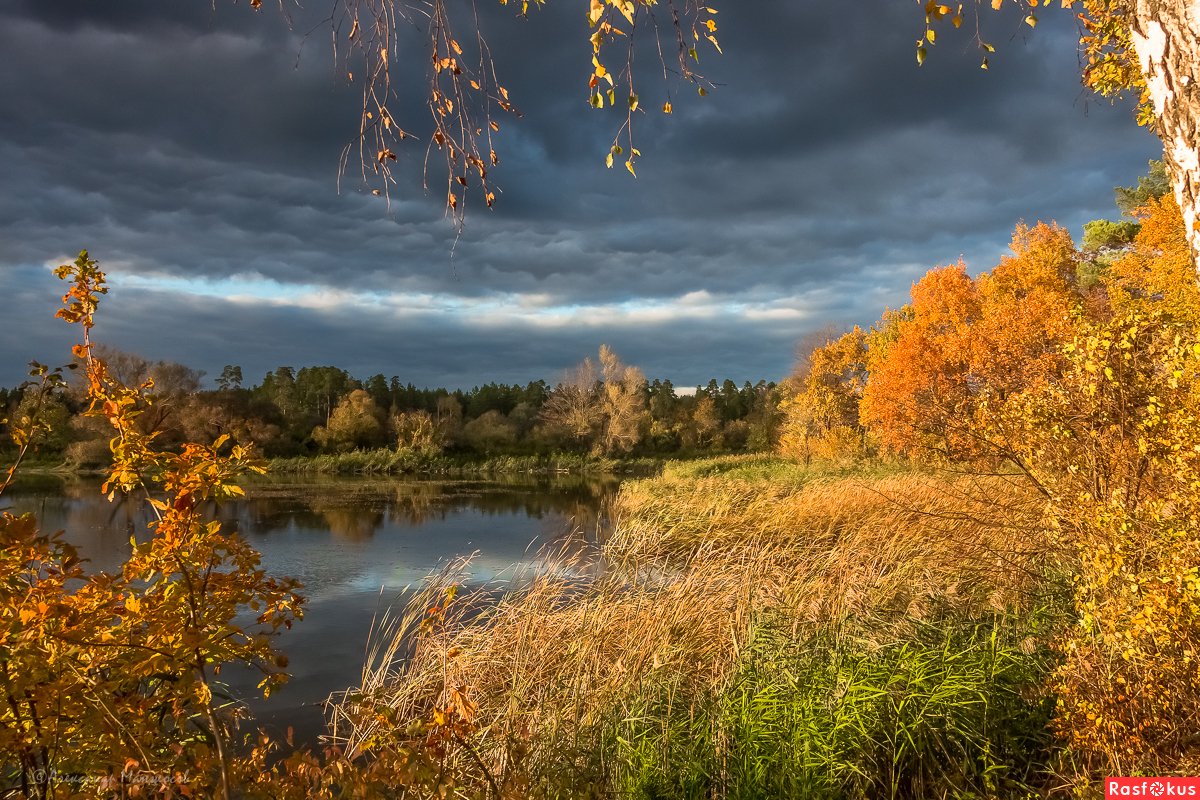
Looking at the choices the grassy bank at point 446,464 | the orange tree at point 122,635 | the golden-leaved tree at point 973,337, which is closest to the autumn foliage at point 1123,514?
the orange tree at point 122,635

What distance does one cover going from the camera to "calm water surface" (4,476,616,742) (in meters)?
7.14

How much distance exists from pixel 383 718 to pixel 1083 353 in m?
3.85

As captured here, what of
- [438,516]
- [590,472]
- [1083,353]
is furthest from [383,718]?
[590,472]

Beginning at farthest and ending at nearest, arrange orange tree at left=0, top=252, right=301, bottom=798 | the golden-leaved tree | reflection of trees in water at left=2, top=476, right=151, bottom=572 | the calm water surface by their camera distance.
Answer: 1. the golden-leaved tree
2. reflection of trees in water at left=2, top=476, right=151, bottom=572
3. the calm water surface
4. orange tree at left=0, top=252, right=301, bottom=798

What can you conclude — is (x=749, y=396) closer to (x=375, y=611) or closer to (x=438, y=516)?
(x=438, y=516)

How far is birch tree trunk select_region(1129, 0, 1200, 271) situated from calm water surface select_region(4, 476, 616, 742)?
474 centimetres

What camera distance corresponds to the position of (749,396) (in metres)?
66.1

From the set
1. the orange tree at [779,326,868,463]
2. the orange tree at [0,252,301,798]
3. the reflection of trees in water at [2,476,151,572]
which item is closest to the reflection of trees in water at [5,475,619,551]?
the reflection of trees in water at [2,476,151,572]

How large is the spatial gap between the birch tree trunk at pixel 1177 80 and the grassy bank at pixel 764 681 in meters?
2.51

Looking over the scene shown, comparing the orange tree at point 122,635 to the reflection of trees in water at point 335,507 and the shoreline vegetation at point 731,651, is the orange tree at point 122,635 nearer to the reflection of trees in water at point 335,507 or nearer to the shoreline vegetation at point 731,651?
the shoreline vegetation at point 731,651

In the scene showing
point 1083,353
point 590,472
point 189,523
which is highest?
point 1083,353

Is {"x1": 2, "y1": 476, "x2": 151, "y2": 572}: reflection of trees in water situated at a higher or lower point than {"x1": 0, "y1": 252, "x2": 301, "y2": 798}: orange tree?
lower

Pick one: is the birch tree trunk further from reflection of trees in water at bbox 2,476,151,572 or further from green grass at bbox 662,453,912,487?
green grass at bbox 662,453,912,487

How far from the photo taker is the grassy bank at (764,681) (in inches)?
140
